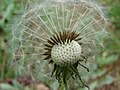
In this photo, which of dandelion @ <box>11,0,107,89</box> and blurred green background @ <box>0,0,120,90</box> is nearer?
dandelion @ <box>11,0,107,89</box>

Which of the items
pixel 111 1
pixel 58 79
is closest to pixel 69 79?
pixel 58 79

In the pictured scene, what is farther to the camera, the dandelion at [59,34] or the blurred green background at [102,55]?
the blurred green background at [102,55]

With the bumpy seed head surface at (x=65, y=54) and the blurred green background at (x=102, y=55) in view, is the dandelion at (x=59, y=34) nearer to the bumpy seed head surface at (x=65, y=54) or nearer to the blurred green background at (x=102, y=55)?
the bumpy seed head surface at (x=65, y=54)

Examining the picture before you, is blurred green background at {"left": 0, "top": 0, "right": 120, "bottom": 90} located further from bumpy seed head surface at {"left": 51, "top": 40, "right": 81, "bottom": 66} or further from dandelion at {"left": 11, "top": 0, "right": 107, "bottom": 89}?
bumpy seed head surface at {"left": 51, "top": 40, "right": 81, "bottom": 66}

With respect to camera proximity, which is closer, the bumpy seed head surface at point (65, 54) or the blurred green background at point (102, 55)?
the bumpy seed head surface at point (65, 54)

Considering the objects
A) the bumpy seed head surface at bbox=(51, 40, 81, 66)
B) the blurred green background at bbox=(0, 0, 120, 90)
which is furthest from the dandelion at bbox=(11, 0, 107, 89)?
the blurred green background at bbox=(0, 0, 120, 90)

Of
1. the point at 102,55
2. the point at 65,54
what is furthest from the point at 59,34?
the point at 102,55

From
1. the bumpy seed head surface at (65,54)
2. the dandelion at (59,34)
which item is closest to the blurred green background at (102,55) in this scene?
the dandelion at (59,34)
